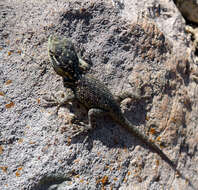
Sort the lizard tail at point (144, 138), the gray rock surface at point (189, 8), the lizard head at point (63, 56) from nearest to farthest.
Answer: the lizard head at point (63, 56) < the lizard tail at point (144, 138) < the gray rock surface at point (189, 8)

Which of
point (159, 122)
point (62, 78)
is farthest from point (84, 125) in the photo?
point (159, 122)

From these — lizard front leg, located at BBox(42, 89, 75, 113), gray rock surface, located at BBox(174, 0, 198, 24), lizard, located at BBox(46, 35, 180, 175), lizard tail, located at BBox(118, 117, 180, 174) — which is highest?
gray rock surface, located at BBox(174, 0, 198, 24)

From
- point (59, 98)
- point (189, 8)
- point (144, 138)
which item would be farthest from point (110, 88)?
point (189, 8)

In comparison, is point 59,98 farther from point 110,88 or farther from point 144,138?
point 144,138

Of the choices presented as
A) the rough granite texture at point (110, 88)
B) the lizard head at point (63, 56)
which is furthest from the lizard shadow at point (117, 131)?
the lizard head at point (63, 56)

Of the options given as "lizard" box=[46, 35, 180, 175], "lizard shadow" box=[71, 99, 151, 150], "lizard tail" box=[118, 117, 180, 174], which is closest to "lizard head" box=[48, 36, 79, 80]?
"lizard" box=[46, 35, 180, 175]

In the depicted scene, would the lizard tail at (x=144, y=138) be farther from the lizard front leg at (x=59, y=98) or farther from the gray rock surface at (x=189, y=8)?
the gray rock surface at (x=189, y=8)

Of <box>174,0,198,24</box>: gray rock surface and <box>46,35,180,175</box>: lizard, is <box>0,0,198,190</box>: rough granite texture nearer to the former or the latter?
<box>46,35,180,175</box>: lizard

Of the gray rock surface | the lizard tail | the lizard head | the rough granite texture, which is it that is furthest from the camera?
the gray rock surface
